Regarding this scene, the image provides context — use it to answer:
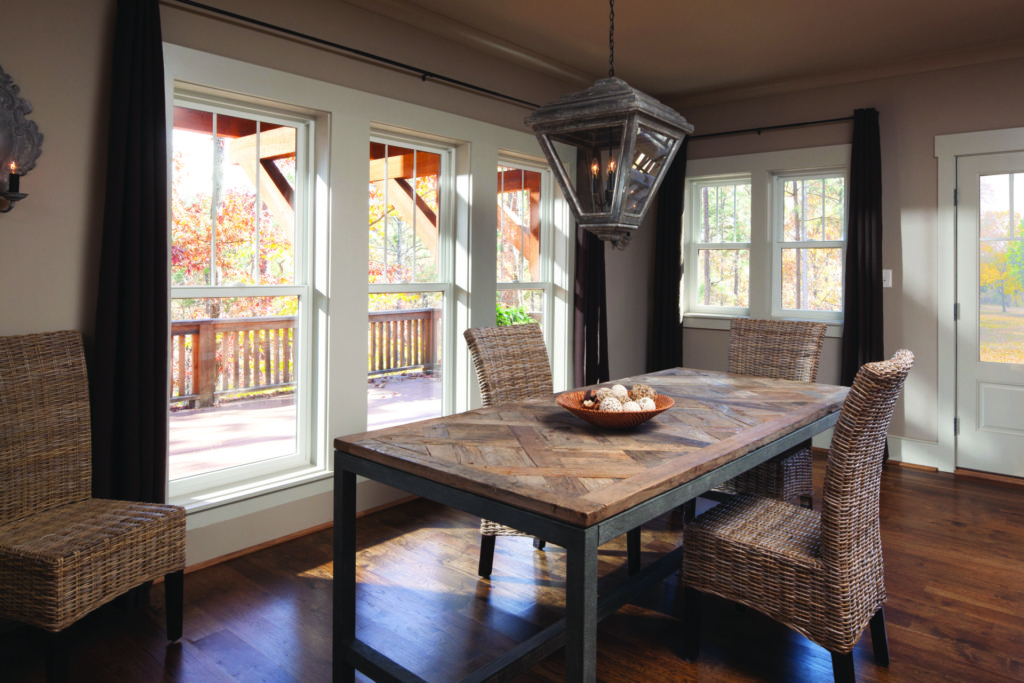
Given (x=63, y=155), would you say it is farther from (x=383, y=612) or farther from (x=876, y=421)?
(x=876, y=421)

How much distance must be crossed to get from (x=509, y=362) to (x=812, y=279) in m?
3.22

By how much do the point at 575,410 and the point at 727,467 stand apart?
50 centimetres

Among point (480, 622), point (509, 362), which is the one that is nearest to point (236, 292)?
point (509, 362)

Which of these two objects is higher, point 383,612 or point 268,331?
point 268,331

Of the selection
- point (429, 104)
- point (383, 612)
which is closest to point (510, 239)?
point (429, 104)

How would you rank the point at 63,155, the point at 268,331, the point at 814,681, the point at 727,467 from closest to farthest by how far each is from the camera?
the point at 727,467 < the point at 814,681 < the point at 63,155 < the point at 268,331

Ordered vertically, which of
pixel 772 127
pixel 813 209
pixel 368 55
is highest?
pixel 772 127

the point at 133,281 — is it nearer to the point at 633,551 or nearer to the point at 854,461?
the point at 633,551

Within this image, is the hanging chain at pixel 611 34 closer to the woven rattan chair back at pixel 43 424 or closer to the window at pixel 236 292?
the window at pixel 236 292

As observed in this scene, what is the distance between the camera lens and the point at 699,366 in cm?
563

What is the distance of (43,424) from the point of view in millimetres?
2307

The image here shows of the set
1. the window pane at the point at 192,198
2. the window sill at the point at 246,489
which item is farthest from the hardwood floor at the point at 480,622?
the window pane at the point at 192,198

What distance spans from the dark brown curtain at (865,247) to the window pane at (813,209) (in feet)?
0.90

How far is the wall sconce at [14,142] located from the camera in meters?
2.23
